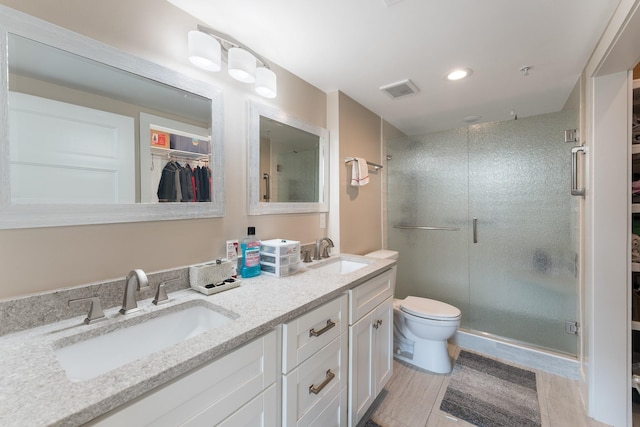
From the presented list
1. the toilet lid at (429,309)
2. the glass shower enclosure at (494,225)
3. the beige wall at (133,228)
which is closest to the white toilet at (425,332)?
the toilet lid at (429,309)

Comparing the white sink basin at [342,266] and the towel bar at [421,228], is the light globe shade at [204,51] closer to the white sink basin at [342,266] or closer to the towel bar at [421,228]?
the white sink basin at [342,266]

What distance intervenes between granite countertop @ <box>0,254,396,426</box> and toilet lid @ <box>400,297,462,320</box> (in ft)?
3.62

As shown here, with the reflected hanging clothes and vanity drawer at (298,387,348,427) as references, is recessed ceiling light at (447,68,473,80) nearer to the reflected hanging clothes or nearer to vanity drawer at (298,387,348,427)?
the reflected hanging clothes

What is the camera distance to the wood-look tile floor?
1493mm

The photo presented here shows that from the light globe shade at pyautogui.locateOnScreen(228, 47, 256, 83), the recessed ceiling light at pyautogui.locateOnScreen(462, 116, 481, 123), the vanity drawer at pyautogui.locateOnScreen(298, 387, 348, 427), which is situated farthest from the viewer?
the recessed ceiling light at pyautogui.locateOnScreen(462, 116, 481, 123)

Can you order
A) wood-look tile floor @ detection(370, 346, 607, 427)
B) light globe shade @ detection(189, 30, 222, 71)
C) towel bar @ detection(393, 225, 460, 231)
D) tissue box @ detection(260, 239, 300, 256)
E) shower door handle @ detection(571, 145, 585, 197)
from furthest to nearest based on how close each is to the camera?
towel bar @ detection(393, 225, 460, 231) → shower door handle @ detection(571, 145, 585, 197) → wood-look tile floor @ detection(370, 346, 607, 427) → tissue box @ detection(260, 239, 300, 256) → light globe shade @ detection(189, 30, 222, 71)

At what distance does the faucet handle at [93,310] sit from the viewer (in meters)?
0.85

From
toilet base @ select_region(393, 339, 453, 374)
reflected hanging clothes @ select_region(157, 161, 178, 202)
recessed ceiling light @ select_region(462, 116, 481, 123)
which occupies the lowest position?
toilet base @ select_region(393, 339, 453, 374)

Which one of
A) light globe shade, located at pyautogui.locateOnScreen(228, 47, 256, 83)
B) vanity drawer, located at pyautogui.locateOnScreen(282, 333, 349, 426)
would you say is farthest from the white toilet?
light globe shade, located at pyautogui.locateOnScreen(228, 47, 256, 83)

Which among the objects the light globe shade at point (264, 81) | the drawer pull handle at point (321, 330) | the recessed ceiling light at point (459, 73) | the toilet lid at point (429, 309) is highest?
the recessed ceiling light at point (459, 73)

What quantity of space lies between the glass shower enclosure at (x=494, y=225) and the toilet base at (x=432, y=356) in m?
0.54

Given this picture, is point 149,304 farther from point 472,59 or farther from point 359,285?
point 472,59

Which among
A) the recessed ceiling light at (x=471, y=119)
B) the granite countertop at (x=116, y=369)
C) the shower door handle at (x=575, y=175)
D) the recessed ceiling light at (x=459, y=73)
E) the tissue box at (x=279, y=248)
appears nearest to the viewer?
the granite countertop at (x=116, y=369)

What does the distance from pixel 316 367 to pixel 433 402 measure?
1.07 metres
